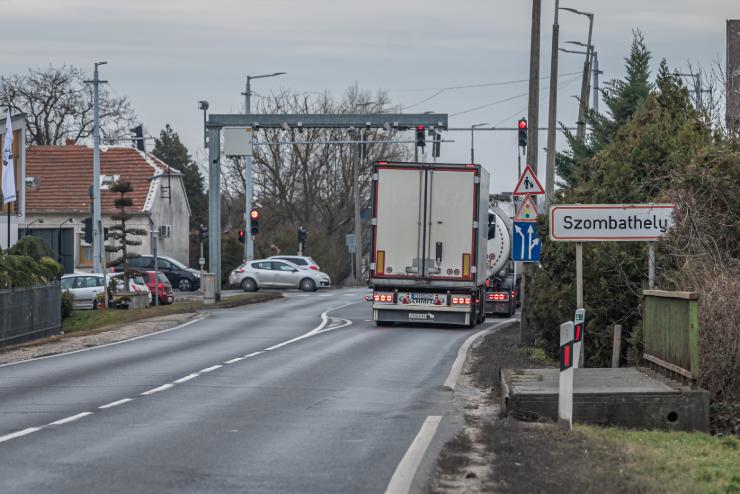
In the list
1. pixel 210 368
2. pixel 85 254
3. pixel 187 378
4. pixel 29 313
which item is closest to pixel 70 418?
pixel 187 378

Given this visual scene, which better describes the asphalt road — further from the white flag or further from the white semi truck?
the white flag

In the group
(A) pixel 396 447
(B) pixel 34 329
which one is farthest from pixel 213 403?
(B) pixel 34 329

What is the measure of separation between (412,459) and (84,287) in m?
38.0

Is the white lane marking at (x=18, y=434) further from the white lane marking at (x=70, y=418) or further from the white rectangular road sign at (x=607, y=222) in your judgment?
the white rectangular road sign at (x=607, y=222)

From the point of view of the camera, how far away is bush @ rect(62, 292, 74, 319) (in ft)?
139

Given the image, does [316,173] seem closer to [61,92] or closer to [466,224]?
[61,92]

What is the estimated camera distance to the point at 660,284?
696 inches

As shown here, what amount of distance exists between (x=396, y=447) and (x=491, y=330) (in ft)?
68.2

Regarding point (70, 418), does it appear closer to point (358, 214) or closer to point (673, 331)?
point (673, 331)

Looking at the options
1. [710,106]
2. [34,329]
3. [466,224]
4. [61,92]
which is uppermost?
[61,92]

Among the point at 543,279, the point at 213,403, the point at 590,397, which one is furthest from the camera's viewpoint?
the point at 543,279

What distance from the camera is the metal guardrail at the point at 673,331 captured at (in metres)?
12.8

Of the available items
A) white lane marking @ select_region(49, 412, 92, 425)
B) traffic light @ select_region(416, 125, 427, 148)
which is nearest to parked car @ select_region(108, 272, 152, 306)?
traffic light @ select_region(416, 125, 427, 148)

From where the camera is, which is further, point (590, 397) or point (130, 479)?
point (590, 397)
